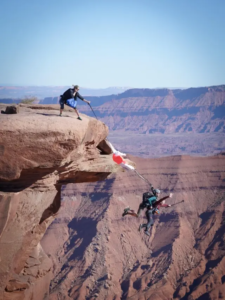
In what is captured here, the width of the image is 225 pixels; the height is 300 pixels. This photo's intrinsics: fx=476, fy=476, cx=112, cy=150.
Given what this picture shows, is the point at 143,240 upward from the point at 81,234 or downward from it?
upward

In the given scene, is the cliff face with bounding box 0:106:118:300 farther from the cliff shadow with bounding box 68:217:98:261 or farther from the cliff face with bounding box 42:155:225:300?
the cliff shadow with bounding box 68:217:98:261

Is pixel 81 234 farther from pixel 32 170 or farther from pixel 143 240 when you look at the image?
pixel 32 170

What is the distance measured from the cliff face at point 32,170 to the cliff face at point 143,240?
2862 centimetres

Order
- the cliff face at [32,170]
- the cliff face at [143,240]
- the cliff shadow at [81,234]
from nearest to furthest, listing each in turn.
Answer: the cliff face at [32,170], the cliff face at [143,240], the cliff shadow at [81,234]

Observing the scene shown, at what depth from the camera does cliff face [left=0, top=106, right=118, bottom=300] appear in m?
16.4

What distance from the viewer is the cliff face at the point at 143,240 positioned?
5000 centimetres

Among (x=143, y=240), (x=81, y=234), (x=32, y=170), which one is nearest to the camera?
(x=32, y=170)

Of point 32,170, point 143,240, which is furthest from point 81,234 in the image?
point 32,170

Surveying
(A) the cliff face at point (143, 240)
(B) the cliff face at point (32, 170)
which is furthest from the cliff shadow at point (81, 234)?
(B) the cliff face at point (32, 170)

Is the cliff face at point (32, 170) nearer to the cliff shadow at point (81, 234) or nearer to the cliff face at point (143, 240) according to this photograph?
the cliff face at point (143, 240)

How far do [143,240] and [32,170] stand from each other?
154ft

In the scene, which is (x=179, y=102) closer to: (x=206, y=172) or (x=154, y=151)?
(x=154, y=151)

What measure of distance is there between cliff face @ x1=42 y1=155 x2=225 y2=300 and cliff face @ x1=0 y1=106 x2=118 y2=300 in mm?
28624

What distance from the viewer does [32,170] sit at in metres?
17.1
